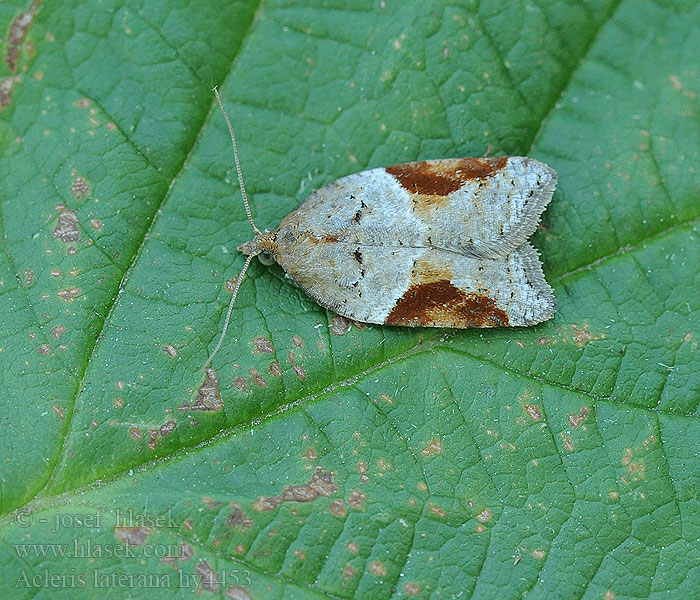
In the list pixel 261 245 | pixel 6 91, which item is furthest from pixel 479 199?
pixel 6 91

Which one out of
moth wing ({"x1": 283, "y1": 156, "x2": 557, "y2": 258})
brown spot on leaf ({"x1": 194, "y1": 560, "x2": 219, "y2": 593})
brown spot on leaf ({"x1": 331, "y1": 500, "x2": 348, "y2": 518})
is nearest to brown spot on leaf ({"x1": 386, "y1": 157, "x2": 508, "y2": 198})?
moth wing ({"x1": 283, "y1": 156, "x2": 557, "y2": 258})

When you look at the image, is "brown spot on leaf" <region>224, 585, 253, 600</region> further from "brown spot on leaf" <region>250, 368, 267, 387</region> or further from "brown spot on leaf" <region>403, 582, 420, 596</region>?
"brown spot on leaf" <region>250, 368, 267, 387</region>

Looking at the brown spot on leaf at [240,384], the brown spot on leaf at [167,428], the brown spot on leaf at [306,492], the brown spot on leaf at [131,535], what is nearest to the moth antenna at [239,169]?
the brown spot on leaf at [240,384]

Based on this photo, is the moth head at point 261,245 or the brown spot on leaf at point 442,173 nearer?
the moth head at point 261,245

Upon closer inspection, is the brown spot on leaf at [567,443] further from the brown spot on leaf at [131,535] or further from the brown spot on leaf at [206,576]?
the brown spot on leaf at [131,535]

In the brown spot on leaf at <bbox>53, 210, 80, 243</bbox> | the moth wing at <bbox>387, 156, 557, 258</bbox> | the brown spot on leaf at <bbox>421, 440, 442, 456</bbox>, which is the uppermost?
the brown spot on leaf at <bbox>53, 210, 80, 243</bbox>
